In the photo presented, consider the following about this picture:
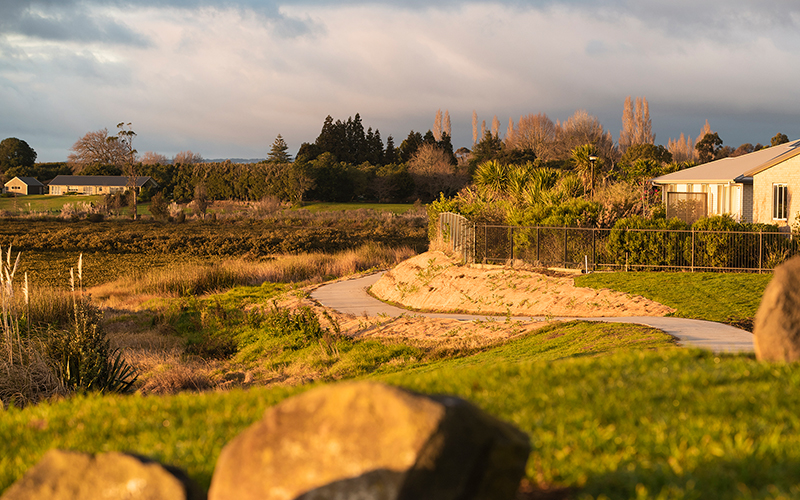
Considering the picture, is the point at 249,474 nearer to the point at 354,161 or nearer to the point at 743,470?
the point at 743,470

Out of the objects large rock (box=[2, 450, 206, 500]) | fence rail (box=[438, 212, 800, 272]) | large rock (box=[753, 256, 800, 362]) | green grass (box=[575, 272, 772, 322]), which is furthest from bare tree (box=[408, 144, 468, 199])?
large rock (box=[2, 450, 206, 500])

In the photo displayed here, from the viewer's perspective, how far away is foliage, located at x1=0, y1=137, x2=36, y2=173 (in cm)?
10950

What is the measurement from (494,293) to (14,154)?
120587 mm

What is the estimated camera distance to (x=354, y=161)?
3615 inches

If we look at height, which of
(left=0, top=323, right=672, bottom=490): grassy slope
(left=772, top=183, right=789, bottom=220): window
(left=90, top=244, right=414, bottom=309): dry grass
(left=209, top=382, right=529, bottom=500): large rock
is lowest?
(left=90, top=244, right=414, bottom=309): dry grass

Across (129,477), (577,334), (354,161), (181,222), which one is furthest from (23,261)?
(354,161)

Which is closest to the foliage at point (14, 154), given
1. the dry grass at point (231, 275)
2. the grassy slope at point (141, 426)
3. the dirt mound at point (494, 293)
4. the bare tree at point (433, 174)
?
the bare tree at point (433, 174)

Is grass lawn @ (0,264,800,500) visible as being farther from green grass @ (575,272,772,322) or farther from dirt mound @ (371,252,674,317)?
dirt mound @ (371,252,674,317)

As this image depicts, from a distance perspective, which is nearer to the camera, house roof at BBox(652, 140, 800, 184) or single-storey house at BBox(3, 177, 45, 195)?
house roof at BBox(652, 140, 800, 184)

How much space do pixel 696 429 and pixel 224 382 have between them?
1060 cm

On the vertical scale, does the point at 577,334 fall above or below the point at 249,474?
below

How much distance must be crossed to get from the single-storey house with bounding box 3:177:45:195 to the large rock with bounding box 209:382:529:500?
111m

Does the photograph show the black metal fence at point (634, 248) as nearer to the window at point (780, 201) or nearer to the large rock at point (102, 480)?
the window at point (780, 201)

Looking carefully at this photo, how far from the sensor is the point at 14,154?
112 meters
